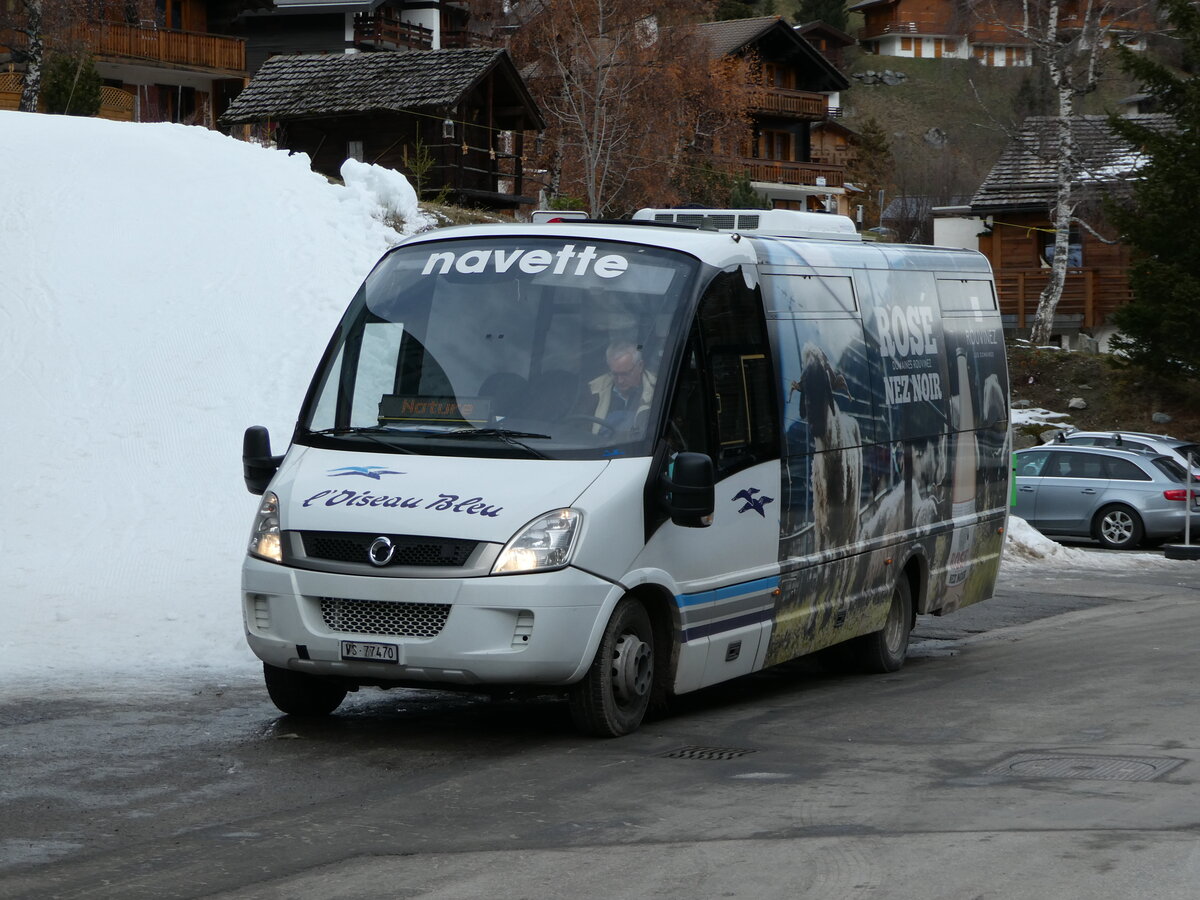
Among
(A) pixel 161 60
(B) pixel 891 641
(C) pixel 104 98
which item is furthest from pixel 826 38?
(B) pixel 891 641

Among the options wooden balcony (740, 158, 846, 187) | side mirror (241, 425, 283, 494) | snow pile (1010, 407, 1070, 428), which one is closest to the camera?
side mirror (241, 425, 283, 494)

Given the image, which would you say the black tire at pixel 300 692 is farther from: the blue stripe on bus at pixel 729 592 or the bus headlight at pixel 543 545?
the blue stripe on bus at pixel 729 592

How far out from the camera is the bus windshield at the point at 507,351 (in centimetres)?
916

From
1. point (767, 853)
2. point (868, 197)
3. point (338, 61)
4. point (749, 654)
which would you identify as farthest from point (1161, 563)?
point (868, 197)

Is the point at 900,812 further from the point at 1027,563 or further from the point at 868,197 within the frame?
the point at 868,197

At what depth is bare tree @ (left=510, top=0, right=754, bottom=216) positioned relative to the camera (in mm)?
50312

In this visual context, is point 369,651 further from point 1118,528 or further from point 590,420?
point 1118,528

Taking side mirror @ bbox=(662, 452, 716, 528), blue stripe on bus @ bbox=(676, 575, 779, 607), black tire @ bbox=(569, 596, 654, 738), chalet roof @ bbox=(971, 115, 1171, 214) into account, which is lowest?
black tire @ bbox=(569, 596, 654, 738)

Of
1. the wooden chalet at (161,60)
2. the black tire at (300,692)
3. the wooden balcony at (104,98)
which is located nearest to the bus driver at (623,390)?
the black tire at (300,692)

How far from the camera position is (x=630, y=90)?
5544 centimetres

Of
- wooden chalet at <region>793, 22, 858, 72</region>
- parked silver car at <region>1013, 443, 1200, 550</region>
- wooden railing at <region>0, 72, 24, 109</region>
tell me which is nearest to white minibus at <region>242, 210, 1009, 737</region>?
parked silver car at <region>1013, 443, 1200, 550</region>

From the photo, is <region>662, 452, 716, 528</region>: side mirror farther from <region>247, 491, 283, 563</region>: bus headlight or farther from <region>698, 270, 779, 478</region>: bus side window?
<region>247, 491, 283, 563</region>: bus headlight

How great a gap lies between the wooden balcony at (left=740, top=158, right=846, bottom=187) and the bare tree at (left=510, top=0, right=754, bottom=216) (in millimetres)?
8379

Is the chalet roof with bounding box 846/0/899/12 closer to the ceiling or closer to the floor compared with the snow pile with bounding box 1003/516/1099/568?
closer to the ceiling
